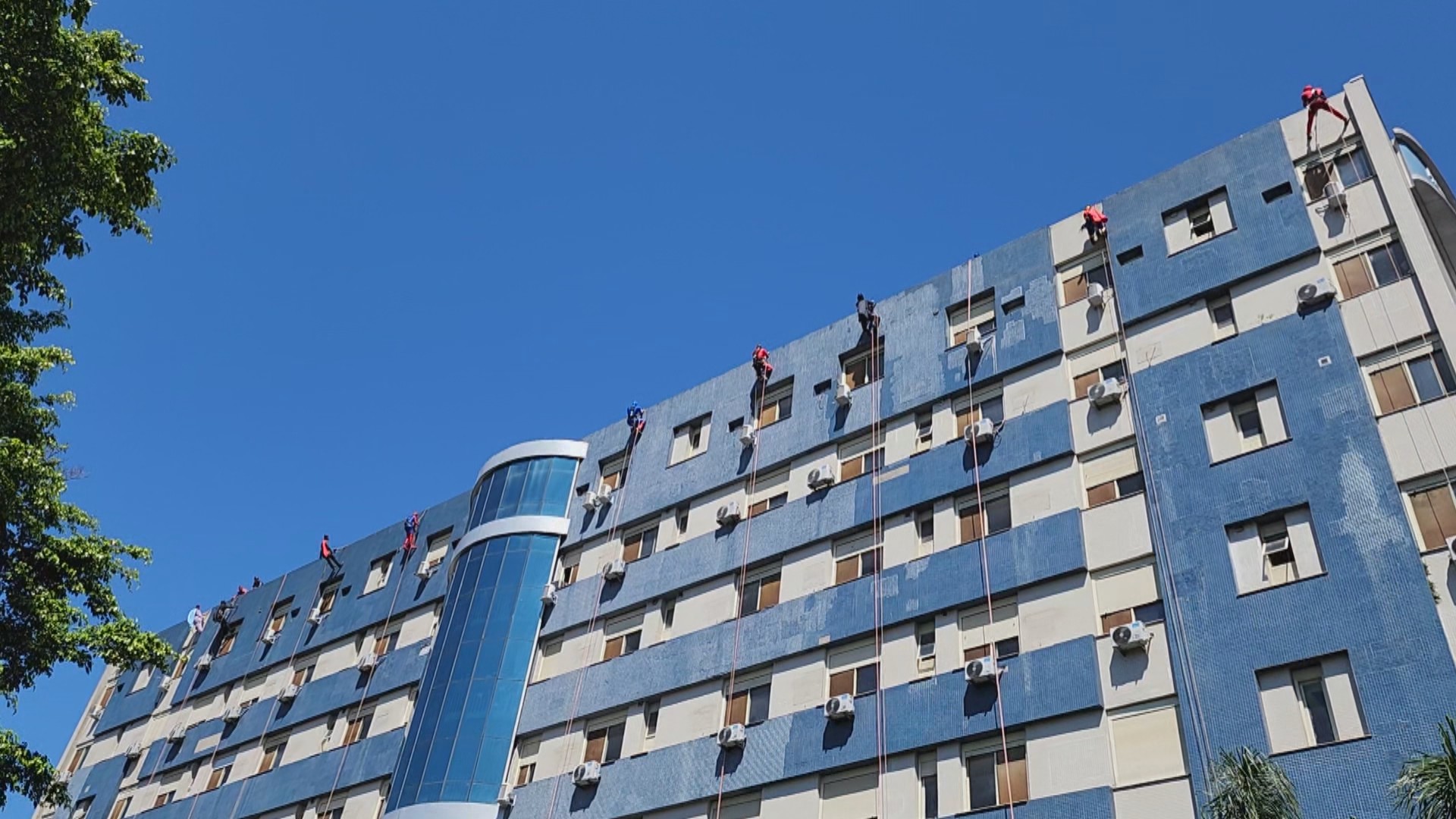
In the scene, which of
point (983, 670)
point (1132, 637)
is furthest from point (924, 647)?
point (1132, 637)

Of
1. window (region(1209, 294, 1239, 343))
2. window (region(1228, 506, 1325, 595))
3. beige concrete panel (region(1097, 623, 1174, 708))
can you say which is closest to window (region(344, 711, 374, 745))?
beige concrete panel (region(1097, 623, 1174, 708))

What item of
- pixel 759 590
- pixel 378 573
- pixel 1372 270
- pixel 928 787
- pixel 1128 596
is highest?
pixel 378 573

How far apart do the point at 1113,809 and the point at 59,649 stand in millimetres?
20858

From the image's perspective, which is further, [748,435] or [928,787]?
[748,435]

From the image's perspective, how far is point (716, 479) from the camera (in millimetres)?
35062

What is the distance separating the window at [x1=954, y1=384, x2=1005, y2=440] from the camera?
29.8m

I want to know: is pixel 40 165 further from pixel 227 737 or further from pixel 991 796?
pixel 227 737

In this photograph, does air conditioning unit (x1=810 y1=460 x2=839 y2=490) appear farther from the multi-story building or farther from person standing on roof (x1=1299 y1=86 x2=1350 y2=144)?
person standing on roof (x1=1299 y1=86 x2=1350 y2=144)

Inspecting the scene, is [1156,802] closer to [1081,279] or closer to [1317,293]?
[1317,293]

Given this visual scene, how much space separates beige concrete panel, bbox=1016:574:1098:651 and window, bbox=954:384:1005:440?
5237 mm

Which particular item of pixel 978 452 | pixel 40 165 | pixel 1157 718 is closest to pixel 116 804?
pixel 40 165

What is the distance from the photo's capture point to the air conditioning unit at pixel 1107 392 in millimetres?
26984

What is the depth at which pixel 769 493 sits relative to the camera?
110 feet

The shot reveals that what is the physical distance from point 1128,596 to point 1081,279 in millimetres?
9327
